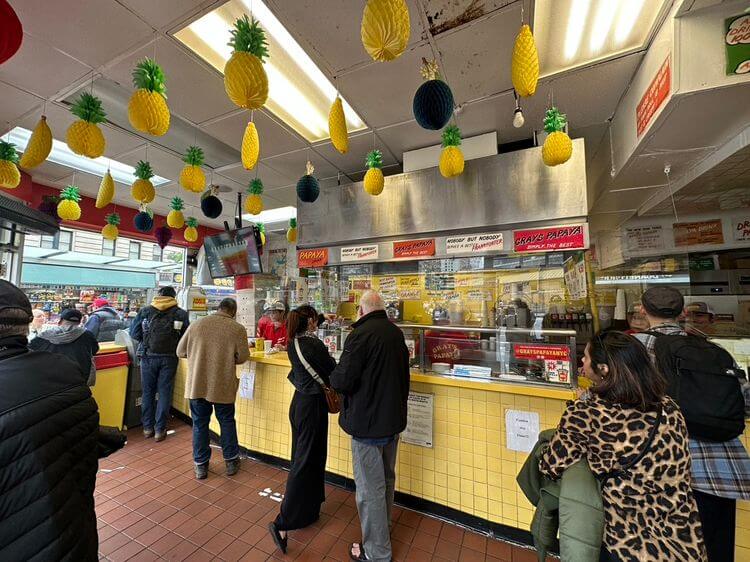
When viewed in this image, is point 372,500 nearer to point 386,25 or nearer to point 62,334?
point 386,25

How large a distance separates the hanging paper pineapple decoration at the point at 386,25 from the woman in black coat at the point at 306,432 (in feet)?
5.87

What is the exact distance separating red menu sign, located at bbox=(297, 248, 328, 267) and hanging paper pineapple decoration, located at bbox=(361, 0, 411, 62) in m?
3.06

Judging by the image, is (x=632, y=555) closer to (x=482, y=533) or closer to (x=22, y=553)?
(x=482, y=533)

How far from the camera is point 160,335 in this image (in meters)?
3.88

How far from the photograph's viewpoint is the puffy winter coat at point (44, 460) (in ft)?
3.00

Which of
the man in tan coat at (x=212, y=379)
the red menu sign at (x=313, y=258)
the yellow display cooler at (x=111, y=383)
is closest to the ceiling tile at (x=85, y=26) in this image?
the man in tan coat at (x=212, y=379)

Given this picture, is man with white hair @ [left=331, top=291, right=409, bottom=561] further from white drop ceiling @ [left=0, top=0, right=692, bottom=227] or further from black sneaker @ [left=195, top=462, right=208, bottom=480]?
white drop ceiling @ [left=0, top=0, right=692, bottom=227]

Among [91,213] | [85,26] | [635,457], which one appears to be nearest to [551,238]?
[635,457]

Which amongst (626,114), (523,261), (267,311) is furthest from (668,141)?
(267,311)

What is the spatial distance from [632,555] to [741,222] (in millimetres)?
4977

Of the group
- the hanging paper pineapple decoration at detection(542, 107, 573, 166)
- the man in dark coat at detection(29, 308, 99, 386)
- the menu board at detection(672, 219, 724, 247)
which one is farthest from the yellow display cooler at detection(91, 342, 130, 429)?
the menu board at detection(672, 219, 724, 247)

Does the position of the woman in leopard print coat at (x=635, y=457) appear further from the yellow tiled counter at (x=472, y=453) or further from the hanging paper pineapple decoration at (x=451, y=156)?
the hanging paper pineapple decoration at (x=451, y=156)

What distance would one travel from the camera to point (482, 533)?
2305 mm

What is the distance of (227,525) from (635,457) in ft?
8.88
